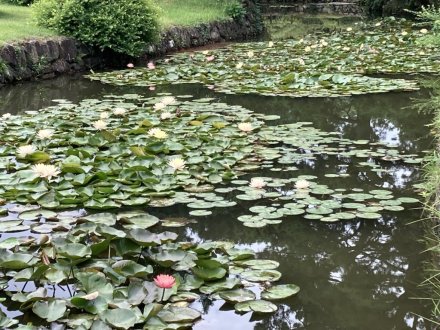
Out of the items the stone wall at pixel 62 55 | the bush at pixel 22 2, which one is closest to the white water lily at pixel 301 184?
the stone wall at pixel 62 55

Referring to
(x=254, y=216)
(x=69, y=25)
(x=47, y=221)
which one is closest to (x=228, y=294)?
(x=254, y=216)

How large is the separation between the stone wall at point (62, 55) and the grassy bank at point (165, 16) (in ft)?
0.75

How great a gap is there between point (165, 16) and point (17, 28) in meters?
4.60

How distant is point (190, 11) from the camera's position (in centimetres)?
1405

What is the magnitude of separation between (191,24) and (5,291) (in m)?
10.5

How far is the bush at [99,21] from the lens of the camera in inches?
341

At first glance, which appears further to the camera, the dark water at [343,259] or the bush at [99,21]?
the bush at [99,21]

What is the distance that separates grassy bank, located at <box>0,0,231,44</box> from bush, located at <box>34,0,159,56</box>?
261 millimetres

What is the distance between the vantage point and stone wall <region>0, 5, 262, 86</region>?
7.46 metres

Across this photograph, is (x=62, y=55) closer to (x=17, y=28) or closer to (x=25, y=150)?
(x=17, y=28)

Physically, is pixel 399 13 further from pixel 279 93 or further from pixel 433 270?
pixel 433 270

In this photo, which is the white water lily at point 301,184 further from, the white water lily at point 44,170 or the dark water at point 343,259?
the white water lily at point 44,170

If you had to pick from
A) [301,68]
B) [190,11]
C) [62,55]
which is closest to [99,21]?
[62,55]

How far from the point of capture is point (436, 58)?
8539mm
